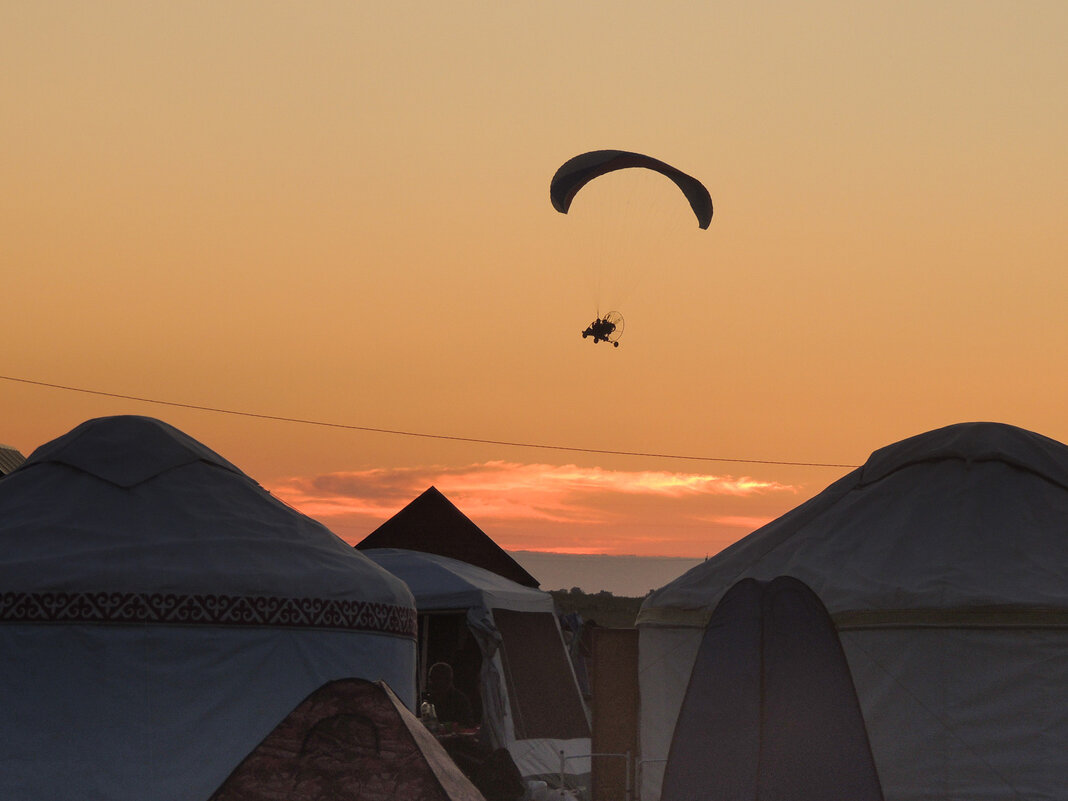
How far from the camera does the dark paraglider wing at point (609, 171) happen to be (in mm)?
13977

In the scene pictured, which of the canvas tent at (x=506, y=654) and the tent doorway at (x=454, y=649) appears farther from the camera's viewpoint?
the tent doorway at (x=454, y=649)

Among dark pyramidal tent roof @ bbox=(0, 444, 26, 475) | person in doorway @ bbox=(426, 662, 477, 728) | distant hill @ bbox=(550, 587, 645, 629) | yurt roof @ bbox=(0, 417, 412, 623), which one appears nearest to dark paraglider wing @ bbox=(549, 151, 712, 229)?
person in doorway @ bbox=(426, 662, 477, 728)

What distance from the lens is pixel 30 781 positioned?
7.67 meters

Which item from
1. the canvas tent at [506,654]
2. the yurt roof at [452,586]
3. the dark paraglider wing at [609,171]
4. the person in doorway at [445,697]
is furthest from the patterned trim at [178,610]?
the dark paraglider wing at [609,171]

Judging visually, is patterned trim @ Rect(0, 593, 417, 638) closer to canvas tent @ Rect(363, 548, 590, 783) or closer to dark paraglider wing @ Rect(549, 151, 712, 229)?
canvas tent @ Rect(363, 548, 590, 783)

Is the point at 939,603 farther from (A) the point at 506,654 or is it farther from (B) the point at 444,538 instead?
(B) the point at 444,538

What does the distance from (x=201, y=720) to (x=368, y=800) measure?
3.78 meters

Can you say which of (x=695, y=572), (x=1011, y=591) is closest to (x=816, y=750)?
(x=1011, y=591)

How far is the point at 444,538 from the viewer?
19.2 metres

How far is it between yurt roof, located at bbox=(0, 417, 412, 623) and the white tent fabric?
8.28 ft

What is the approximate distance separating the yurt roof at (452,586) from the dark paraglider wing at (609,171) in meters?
4.58

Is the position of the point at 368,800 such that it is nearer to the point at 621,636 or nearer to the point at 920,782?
the point at 920,782

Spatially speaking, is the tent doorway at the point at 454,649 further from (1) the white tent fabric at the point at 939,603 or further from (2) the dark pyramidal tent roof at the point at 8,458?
(2) the dark pyramidal tent roof at the point at 8,458

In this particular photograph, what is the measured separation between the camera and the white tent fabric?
786 cm
